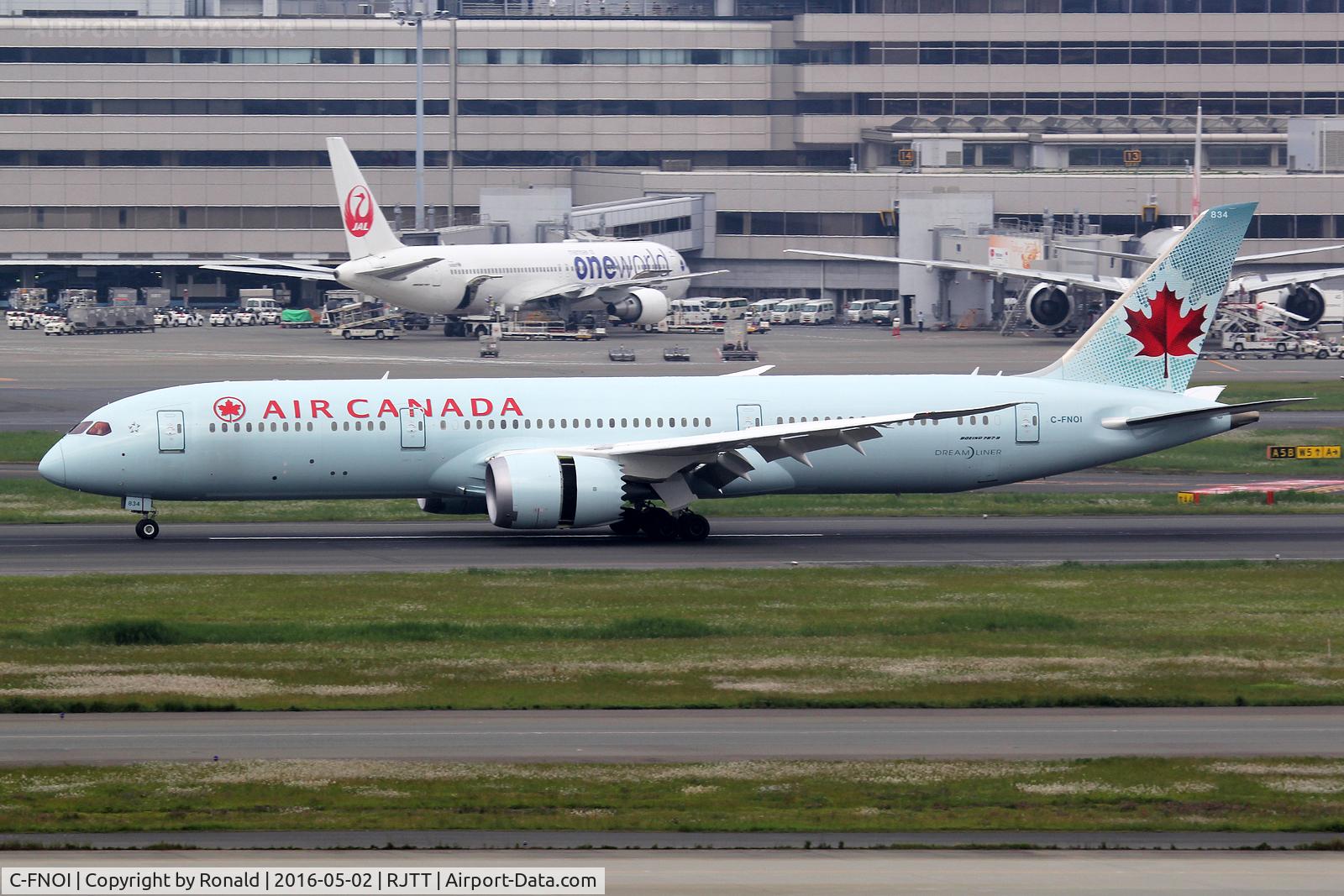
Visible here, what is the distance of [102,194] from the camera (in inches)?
5733

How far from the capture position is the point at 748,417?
45.6m

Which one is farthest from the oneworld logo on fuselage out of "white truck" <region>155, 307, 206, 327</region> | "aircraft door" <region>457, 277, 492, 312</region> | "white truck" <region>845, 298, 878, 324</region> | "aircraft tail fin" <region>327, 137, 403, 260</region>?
"white truck" <region>155, 307, 206, 327</region>

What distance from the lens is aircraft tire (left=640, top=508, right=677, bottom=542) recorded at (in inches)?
1775

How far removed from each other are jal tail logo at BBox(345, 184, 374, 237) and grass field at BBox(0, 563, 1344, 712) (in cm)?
7074

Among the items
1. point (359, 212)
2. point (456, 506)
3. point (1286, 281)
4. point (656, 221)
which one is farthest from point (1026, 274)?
point (456, 506)

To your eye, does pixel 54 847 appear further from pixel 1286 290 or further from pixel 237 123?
pixel 237 123

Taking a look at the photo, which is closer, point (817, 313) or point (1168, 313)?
point (1168, 313)

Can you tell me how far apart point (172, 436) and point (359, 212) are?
65.4 meters

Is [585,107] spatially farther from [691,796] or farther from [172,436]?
[691,796]

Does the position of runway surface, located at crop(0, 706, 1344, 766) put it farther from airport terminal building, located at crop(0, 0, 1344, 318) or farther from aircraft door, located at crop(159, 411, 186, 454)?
airport terminal building, located at crop(0, 0, 1344, 318)

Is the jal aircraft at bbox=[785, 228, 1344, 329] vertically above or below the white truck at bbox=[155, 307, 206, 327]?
above

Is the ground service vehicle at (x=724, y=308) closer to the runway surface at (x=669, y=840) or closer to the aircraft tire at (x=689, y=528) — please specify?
the aircraft tire at (x=689, y=528)

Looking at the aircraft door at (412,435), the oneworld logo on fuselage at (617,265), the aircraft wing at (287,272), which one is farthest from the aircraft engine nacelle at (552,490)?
the aircraft wing at (287,272)

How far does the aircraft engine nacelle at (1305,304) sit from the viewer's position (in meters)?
105
